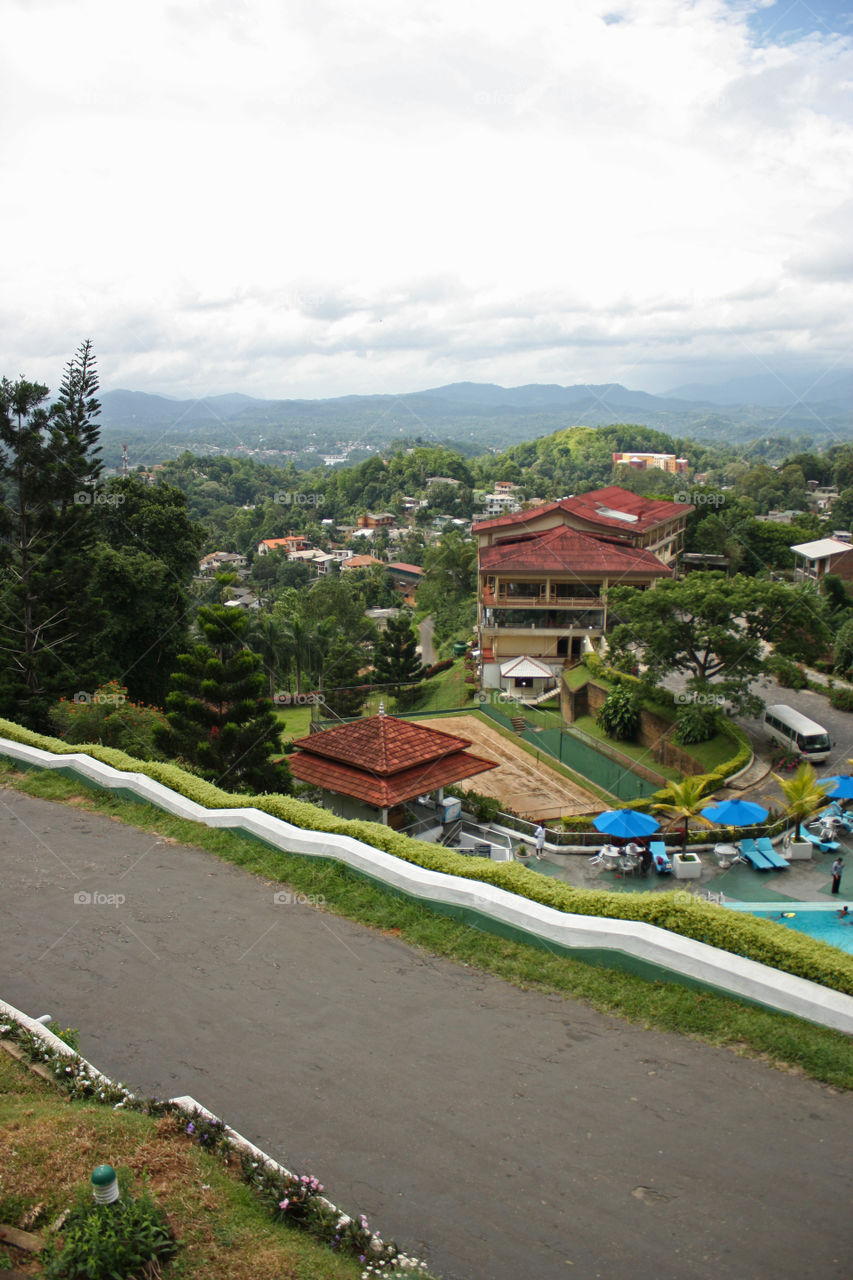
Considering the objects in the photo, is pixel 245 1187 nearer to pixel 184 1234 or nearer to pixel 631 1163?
pixel 184 1234

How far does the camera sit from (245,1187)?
4301 mm

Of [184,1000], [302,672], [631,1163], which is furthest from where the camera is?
[302,672]

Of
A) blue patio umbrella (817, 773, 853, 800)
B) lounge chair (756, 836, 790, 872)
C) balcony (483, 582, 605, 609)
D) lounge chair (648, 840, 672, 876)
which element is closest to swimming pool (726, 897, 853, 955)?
lounge chair (756, 836, 790, 872)

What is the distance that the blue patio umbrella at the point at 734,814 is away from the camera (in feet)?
45.2

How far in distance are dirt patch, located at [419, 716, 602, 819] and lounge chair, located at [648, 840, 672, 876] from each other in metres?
2.55

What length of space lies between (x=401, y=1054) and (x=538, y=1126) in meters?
1.06

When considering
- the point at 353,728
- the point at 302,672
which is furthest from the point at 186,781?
the point at 302,672

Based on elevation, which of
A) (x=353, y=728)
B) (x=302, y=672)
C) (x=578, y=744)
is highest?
(x=353, y=728)

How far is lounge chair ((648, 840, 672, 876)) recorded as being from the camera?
43.9ft

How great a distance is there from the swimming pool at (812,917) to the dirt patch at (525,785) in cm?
500

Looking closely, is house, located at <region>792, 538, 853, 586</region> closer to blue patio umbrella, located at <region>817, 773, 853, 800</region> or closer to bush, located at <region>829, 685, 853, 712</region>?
bush, located at <region>829, 685, 853, 712</region>

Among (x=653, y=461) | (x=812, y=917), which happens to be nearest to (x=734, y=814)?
(x=812, y=917)

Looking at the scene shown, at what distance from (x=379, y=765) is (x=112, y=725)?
6703 millimetres

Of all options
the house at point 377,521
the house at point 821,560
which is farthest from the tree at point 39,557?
the house at point 377,521
